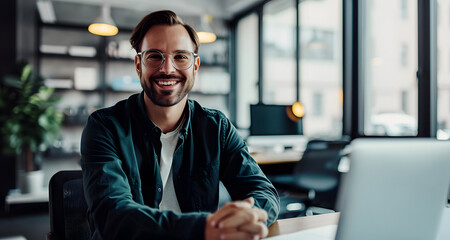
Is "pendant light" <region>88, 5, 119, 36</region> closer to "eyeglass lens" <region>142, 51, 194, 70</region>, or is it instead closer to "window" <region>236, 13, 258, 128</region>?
"window" <region>236, 13, 258, 128</region>

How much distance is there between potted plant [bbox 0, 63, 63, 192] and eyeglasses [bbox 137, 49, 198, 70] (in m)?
3.53

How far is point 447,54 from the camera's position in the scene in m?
3.13

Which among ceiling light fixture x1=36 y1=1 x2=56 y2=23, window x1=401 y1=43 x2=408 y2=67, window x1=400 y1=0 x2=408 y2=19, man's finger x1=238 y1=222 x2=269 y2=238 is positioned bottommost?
man's finger x1=238 y1=222 x2=269 y2=238

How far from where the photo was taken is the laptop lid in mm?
683

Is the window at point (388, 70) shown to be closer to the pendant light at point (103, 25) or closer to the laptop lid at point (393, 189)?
the laptop lid at point (393, 189)

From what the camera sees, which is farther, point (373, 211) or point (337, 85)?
point (337, 85)

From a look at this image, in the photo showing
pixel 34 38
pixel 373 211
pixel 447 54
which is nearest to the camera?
pixel 373 211

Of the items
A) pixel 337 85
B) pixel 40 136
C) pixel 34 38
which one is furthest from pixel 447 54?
pixel 34 38

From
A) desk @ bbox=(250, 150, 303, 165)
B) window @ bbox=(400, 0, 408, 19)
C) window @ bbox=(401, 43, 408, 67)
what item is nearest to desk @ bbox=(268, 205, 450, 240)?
desk @ bbox=(250, 150, 303, 165)

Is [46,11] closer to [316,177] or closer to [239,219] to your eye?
[316,177]

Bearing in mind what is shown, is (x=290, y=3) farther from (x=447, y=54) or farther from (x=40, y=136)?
(x=40, y=136)

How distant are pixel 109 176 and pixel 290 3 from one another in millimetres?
4812

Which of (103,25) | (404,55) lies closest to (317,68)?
(404,55)

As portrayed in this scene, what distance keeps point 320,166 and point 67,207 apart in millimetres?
2309
